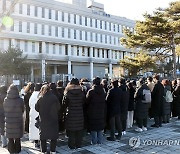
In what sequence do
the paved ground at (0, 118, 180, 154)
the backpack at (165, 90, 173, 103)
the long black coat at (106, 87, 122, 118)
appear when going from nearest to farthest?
the paved ground at (0, 118, 180, 154)
the long black coat at (106, 87, 122, 118)
the backpack at (165, 90, 173, 103)

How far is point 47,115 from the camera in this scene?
6.05 m

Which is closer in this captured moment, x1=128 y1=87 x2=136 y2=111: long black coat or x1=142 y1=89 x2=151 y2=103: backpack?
x1=142 y1=89 x2=151 y2=103: backpack

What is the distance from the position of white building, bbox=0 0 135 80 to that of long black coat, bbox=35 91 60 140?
3806cm

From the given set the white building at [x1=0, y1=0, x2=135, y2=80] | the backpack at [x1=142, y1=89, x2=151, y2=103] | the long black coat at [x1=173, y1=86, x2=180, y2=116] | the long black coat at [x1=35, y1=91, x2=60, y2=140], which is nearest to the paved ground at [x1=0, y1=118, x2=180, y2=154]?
the long black coat at [x1=35, y1=91, x2=60, y2=140]

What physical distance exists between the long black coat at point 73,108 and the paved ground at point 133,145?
684 mm

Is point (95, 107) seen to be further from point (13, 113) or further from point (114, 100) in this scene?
point (13, 113)

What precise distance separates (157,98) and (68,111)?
4.12 meters

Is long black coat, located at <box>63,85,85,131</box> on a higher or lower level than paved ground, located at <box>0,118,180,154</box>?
higher

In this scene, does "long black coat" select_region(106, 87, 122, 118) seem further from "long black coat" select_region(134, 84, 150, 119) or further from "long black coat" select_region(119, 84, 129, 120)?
"long black coat" select_region(134, 84, 150, 119)

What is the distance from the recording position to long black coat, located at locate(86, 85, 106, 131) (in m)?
6.98

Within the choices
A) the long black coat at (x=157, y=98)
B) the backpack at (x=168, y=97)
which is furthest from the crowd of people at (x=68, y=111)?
the backpack at (x=168, y=97)

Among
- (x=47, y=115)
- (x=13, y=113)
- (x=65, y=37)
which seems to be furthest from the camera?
(x=65, y=37)

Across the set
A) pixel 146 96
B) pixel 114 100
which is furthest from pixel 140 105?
pixel 114 100

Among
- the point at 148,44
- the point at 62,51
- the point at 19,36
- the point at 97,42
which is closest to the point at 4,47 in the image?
the point at 19,36
